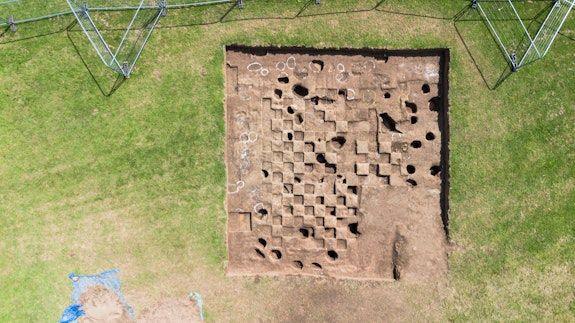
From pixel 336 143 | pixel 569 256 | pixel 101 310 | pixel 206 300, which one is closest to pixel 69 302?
pixel 101 310

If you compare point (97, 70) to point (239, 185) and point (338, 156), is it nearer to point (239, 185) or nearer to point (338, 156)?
point (239, 185)

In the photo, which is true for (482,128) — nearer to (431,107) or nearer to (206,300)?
(431,107)

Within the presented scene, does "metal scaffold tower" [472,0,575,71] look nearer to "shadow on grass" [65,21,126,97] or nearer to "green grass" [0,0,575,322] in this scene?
"green grass" [0,0,575,322]

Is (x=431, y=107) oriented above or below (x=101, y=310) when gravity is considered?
above

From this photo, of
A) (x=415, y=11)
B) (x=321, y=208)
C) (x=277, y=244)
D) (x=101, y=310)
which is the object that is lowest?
(x=101, y=310)

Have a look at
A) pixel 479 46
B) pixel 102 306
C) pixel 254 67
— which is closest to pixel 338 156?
pixel 254 67

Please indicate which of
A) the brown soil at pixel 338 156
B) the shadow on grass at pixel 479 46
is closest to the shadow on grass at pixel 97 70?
the brown soil at pixel 338 156
